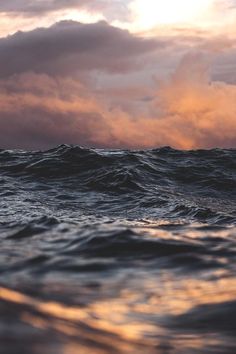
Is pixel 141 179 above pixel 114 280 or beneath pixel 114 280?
above

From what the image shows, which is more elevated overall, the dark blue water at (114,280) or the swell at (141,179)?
the swell at (141,179)

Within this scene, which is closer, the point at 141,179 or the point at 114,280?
the point at 114,280

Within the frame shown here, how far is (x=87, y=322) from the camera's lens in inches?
96.9

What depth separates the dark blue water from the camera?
2.24 meters

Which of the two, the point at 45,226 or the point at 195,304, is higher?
the point at 45,226

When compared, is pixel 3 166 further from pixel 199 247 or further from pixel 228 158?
pixel 199 247

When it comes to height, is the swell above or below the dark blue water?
above

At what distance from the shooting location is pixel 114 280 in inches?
141

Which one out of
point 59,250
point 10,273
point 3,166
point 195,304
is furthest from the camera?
point 3,166

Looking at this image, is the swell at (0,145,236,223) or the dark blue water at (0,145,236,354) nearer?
the dark blue water at (0,145,236,354)

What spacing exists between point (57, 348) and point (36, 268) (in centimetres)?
195

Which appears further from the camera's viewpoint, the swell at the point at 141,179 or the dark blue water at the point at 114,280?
the swell at the point at 141,179

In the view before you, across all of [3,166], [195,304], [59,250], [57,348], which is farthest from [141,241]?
[3,166]

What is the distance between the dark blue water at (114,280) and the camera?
7.34 ft
